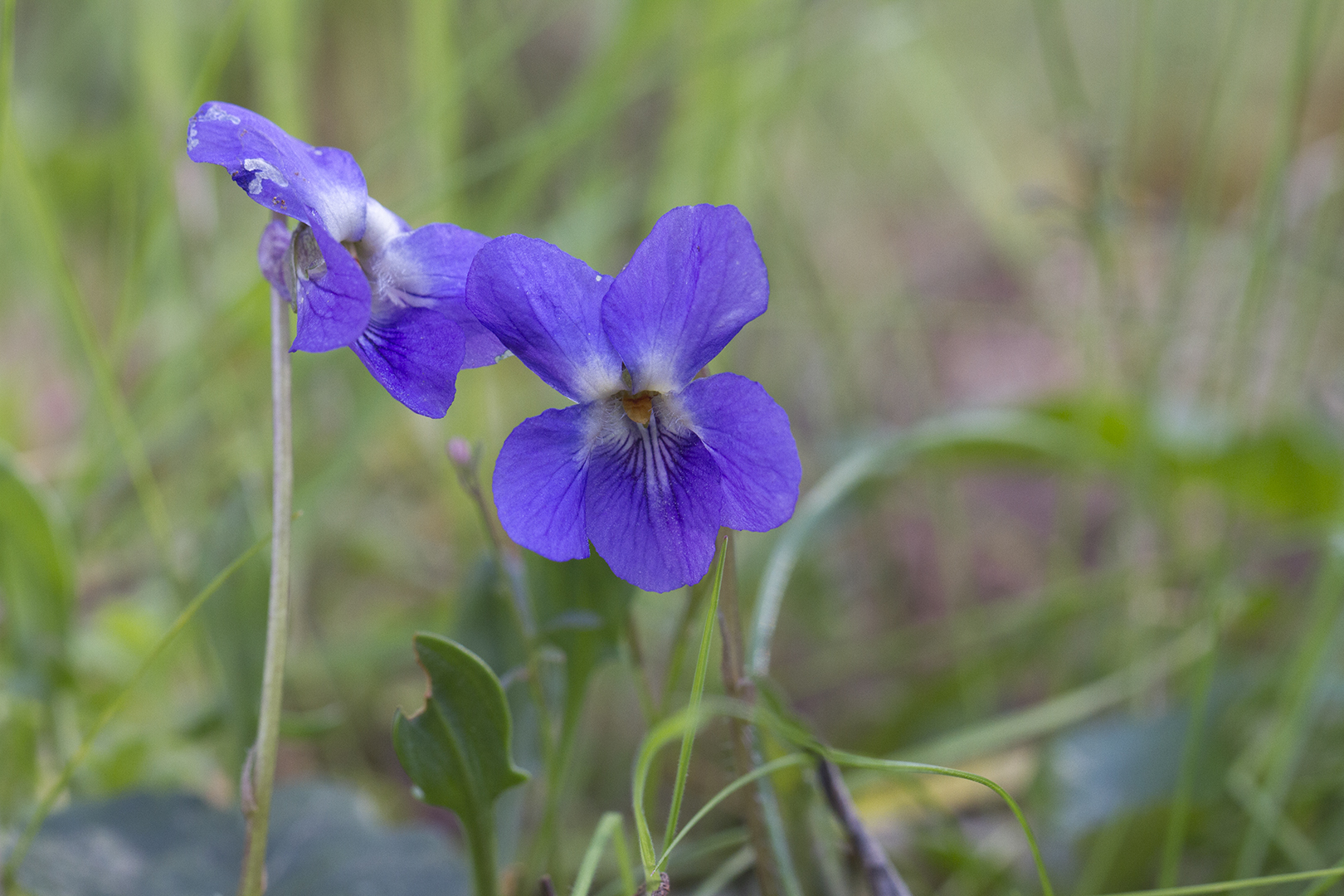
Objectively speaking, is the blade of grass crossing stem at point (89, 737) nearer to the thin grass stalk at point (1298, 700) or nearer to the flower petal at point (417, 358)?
the flower petal at point (417, 358)

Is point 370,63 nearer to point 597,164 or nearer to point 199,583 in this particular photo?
point 597,164

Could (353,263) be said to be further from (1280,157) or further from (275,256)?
(1280,157)

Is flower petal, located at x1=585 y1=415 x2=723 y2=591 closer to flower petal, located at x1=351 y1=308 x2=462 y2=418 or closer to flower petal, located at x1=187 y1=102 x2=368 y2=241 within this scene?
flower petal, located at x1=351 y1=308 x2=462 y2=418

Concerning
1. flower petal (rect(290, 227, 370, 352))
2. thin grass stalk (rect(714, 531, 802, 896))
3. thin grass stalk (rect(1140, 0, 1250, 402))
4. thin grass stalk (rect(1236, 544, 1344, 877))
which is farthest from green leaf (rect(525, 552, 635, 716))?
thin grass stalk (rect(1140, 0, 1250, 402))

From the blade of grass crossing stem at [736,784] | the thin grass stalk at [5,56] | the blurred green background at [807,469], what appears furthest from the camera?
the blurred green background at [807,469]

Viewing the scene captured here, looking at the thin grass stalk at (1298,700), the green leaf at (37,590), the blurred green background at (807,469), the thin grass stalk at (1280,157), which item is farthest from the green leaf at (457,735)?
the thin grass stalk at (1280,157)
